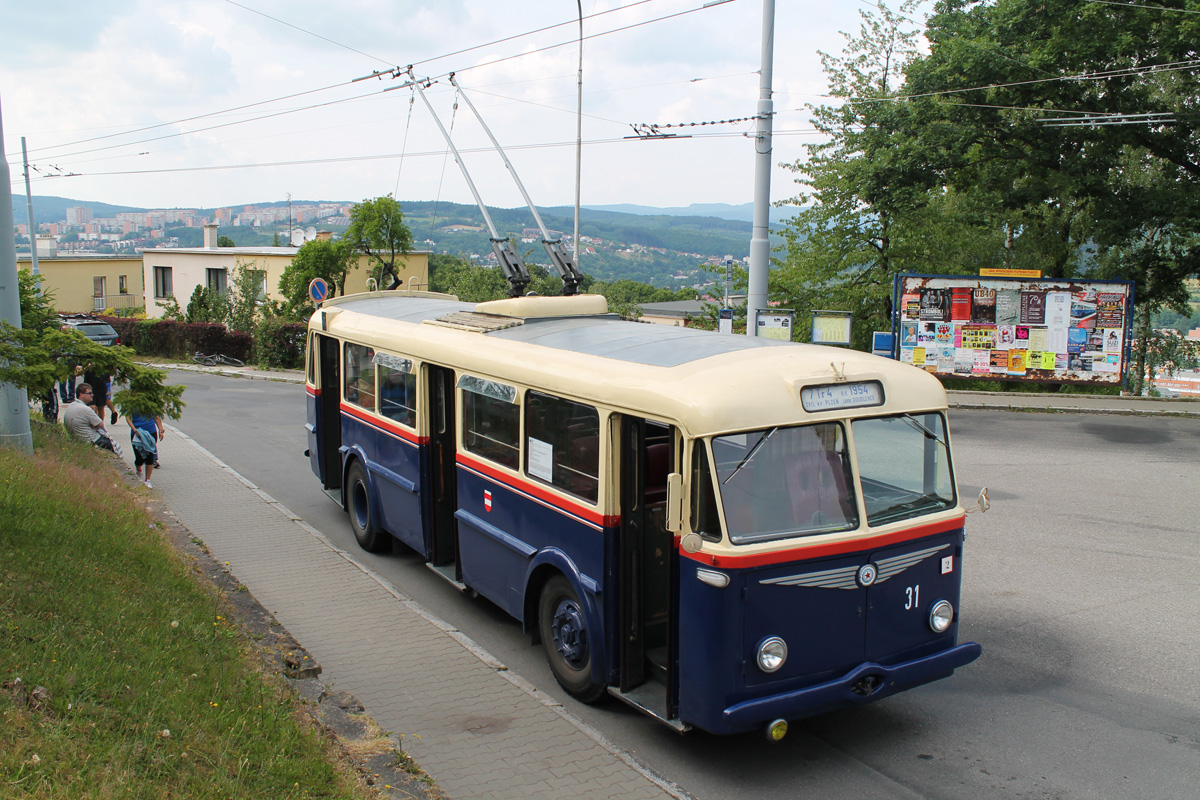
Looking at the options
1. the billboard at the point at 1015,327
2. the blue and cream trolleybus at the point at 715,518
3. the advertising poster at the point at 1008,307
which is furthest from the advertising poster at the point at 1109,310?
the blue and cream trolleybus at the point at 715,518

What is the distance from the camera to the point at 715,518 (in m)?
5.18

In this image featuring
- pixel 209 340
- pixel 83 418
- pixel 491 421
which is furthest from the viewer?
pixel 209 340

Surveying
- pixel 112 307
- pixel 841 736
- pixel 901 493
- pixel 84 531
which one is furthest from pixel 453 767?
pixel 112 307

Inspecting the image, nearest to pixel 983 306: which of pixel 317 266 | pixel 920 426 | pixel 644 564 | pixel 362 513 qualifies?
pixel 362 513

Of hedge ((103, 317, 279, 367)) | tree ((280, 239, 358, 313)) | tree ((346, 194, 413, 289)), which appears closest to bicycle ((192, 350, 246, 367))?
hedge ((103, 317, 279, 367))

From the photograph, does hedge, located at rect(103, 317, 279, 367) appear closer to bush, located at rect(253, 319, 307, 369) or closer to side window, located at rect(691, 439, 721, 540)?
bush, located at rect(253, 319, 307, 369)

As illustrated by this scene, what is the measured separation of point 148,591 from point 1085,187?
854 inches

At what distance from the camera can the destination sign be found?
543 centimetres

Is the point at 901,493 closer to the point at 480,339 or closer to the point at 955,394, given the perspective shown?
the point at 480,339

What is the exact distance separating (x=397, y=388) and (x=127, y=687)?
4.45 m

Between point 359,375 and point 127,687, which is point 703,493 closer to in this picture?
point 127,687

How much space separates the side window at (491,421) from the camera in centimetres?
709

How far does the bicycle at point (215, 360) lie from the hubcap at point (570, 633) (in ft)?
93.3

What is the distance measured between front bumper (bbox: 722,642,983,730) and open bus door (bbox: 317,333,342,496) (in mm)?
7172
